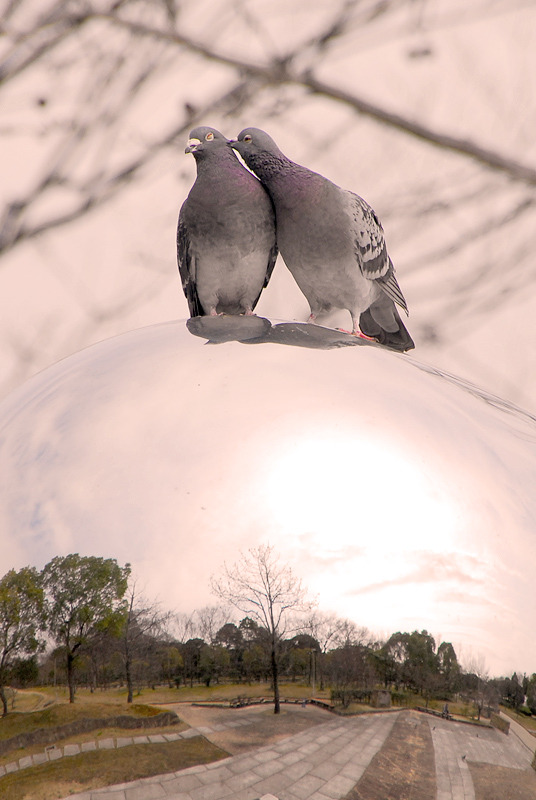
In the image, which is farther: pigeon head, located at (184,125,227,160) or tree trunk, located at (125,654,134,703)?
pigeon head, located at (184,125,227,160)

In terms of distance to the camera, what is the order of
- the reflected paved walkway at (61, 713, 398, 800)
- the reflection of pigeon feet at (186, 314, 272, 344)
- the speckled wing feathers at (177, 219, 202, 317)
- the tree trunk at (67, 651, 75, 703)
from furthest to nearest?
the speckled wing feathers at (177, 219, 202, 317), the reflection of pigeon feet at (186, 314, 272, 344), the tree trunk at (67, 651, 75, 703), the reflected paved walkway at (61, 713, 398, 800)

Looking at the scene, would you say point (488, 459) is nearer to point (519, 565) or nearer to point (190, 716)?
point (519, 565)

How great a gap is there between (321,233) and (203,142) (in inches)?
12.3

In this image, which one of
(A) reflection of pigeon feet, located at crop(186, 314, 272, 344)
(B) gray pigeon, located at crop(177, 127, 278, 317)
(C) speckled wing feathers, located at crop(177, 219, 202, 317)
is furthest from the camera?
(C) speckled wing feathers, located at crop(177, 219, 202, 317)

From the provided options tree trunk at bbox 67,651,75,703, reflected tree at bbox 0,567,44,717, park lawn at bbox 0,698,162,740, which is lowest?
park lawn at bbox 0,698,162,740

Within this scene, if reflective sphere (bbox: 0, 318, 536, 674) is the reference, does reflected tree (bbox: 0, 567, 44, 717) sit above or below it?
below

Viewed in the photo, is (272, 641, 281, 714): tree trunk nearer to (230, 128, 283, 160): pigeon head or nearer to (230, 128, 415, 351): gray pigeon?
(230, 128, 415, 351): gray pigeon

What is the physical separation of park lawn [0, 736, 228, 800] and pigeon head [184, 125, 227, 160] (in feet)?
3.55

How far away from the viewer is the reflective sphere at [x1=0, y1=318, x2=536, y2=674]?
889 millimetres

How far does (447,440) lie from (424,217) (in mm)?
2802

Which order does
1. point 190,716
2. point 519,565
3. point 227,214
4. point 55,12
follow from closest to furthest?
point 190,716 < point 519,565 < point 227,214 < point 55,12

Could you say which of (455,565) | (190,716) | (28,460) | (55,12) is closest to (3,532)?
(28,460)

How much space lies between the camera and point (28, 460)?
1048 millimetres

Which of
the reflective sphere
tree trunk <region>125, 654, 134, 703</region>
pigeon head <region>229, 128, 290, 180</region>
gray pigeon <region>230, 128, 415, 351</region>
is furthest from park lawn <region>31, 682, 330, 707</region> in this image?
pigeon head <region>229, 128, 290, 180</region>
